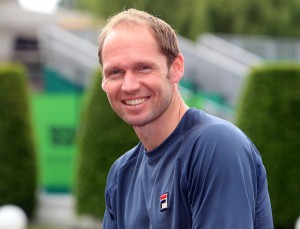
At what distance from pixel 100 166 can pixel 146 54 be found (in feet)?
25.4

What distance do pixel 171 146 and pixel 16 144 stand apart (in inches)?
364

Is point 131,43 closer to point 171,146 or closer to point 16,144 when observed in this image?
point 171,146

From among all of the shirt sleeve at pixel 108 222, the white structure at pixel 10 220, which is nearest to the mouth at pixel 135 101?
the shirt sleeve at pixel 108 222

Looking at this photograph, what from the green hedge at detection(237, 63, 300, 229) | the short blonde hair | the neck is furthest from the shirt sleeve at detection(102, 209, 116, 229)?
the green hedge at detection(237, 63, 300, 229)

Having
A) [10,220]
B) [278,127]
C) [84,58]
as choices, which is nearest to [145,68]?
[10,220]

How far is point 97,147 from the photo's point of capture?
34.1ft

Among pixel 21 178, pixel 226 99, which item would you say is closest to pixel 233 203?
pixel 21 178

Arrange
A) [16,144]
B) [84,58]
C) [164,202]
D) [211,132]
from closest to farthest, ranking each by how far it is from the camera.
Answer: [211,132], [164,202], [16,144], [84,58]

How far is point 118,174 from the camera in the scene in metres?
3.16

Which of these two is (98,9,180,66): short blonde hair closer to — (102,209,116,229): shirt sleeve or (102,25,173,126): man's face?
(102,25,173,126): man's face

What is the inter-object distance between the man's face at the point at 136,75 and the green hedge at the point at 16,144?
9.04 m

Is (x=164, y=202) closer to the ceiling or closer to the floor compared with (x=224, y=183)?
closer to the floor

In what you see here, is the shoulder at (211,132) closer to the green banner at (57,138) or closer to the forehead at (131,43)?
the forehead at (131,43)

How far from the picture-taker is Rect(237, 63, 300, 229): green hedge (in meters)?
9.41
